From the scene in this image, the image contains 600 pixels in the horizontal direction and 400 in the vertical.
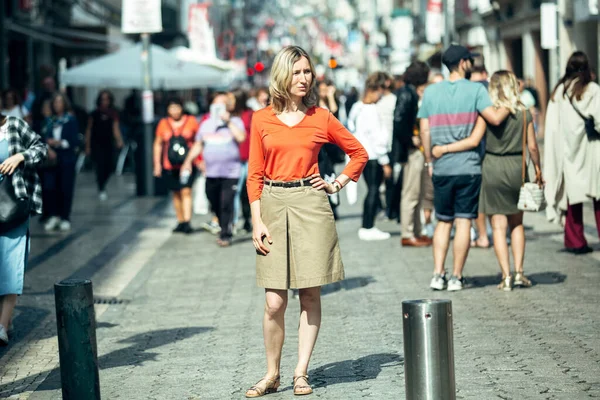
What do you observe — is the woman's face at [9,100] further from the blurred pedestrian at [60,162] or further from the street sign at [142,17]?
the street sign at [142,17]

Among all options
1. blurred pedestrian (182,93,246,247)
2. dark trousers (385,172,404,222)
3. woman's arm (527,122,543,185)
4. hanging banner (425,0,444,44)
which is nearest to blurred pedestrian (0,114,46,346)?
woman's arm (527,122,543,185)

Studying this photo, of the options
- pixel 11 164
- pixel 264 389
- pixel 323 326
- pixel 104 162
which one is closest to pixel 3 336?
pixel 11 164

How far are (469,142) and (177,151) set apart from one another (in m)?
6.24

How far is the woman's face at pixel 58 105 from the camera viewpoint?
15.7 metres

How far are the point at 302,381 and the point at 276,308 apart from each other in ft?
1.33

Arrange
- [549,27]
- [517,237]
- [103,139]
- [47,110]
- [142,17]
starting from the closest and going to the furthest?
[517,237], [47,110], [142,17], [549,27], [103,139]

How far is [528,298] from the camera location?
934cm

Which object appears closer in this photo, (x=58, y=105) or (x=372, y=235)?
(x=372, y=235)

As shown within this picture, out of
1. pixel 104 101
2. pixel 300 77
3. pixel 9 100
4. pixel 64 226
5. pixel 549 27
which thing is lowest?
pixel 64 226

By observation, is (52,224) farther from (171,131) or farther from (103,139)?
(103,139)

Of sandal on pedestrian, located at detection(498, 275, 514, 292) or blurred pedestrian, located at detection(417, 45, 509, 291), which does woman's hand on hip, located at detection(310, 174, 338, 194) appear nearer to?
blurred pedestrian, located at detection(417, 45, 509, 291)

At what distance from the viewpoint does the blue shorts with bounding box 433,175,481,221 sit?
377 inches

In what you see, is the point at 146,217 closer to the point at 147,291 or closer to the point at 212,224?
the point at 212,224

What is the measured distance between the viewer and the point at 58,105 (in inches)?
620
